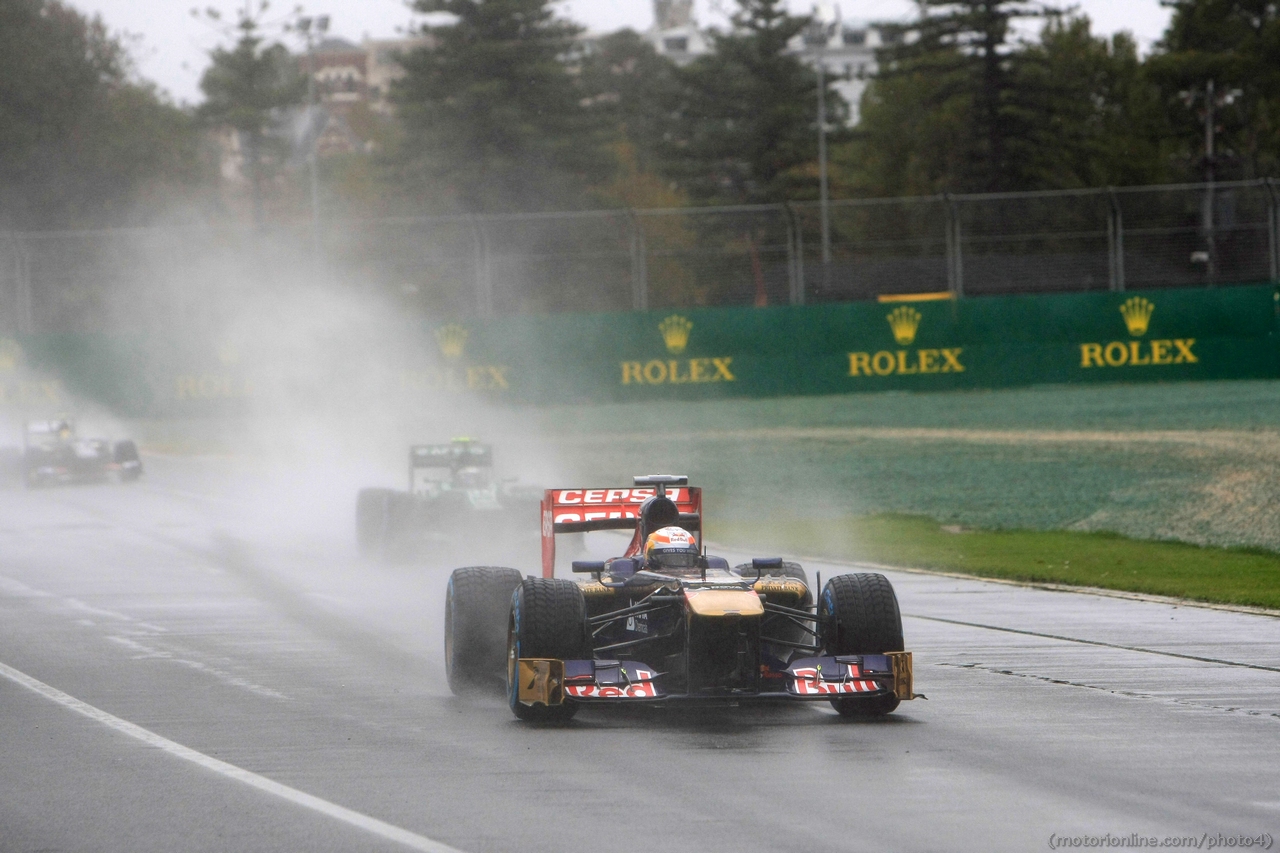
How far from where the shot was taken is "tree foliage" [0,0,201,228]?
67812 millimetres

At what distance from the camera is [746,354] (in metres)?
45.6

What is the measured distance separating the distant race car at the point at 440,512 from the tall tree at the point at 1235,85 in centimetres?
5978

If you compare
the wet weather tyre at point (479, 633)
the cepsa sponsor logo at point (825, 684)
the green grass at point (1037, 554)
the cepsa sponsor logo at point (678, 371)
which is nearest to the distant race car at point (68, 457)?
the green grass at point (1037, 554)

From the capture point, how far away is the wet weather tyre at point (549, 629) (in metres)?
10.3

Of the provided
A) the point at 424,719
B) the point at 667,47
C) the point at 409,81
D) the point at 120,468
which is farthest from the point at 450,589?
the point at 667,47

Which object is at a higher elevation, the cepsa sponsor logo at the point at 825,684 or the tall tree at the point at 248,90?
the tall tree at the point at 248,90

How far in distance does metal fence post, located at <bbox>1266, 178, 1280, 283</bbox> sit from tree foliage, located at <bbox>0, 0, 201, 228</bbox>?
142ft

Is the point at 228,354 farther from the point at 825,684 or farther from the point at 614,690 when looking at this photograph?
the point at 825,684

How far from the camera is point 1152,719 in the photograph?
10469 mm

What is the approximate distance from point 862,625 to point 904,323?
36.1m

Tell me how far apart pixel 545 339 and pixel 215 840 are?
1465 inches

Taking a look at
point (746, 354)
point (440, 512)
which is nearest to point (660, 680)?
point (440, 512)

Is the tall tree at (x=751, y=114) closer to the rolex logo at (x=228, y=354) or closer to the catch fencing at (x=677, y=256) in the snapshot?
the catch fencing at (x=677, y=256)

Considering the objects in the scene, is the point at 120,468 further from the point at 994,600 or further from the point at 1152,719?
the point at 1152,719
